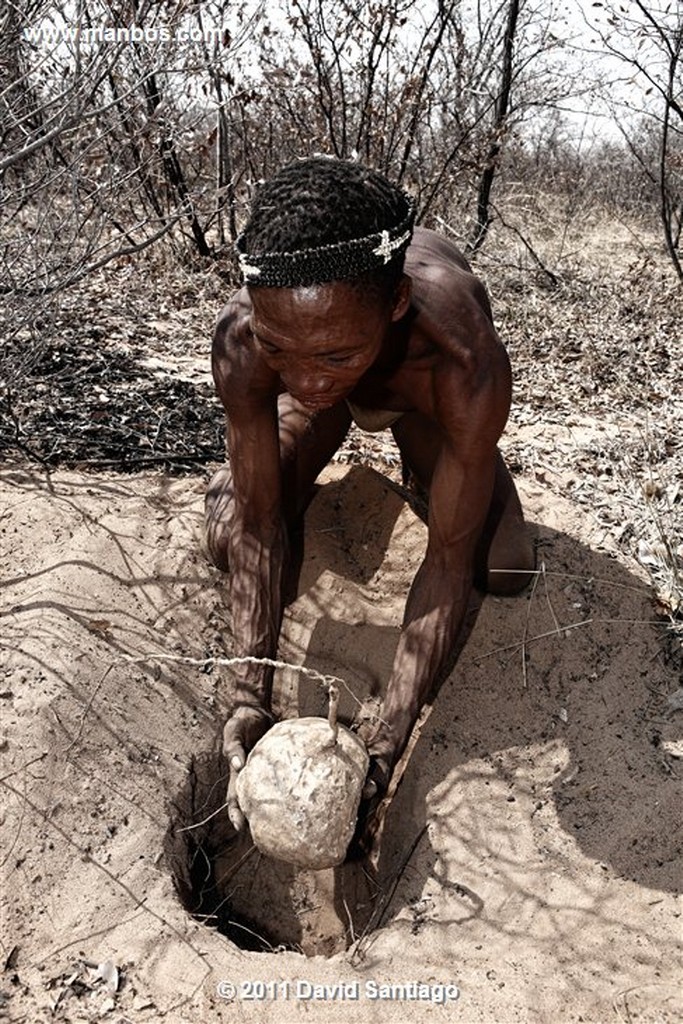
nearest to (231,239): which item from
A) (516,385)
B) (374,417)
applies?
(516,385)

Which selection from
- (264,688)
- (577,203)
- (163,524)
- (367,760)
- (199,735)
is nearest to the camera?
(367,760)

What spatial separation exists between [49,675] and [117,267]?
→ 17.2 ft

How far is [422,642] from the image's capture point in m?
2.66

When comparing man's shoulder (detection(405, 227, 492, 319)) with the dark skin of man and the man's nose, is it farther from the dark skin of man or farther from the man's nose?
the man's nose

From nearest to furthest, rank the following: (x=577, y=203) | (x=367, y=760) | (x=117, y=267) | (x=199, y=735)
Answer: (x=367, y=760), (x=199, y=735), (x=117, y=267), (x=577, y=203)

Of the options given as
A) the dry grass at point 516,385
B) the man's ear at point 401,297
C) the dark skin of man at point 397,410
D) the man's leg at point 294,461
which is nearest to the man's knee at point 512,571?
the dark skin of man at point 397,410

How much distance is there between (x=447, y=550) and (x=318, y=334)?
3.13ft

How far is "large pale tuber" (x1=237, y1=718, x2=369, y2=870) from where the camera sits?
2.16m

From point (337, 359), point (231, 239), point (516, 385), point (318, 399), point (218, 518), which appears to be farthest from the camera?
point (231, 239)

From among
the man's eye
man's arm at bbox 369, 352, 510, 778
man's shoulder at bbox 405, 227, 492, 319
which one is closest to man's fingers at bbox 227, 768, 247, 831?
man's arm at bbox 369, 352, 510, 778

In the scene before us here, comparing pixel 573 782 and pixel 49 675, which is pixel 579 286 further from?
pixel 49 675

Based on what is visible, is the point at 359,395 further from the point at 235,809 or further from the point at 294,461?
the point at 235,809

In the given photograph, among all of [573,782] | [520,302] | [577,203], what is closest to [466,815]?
[573,782]

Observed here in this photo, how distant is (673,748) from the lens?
2.84 m
